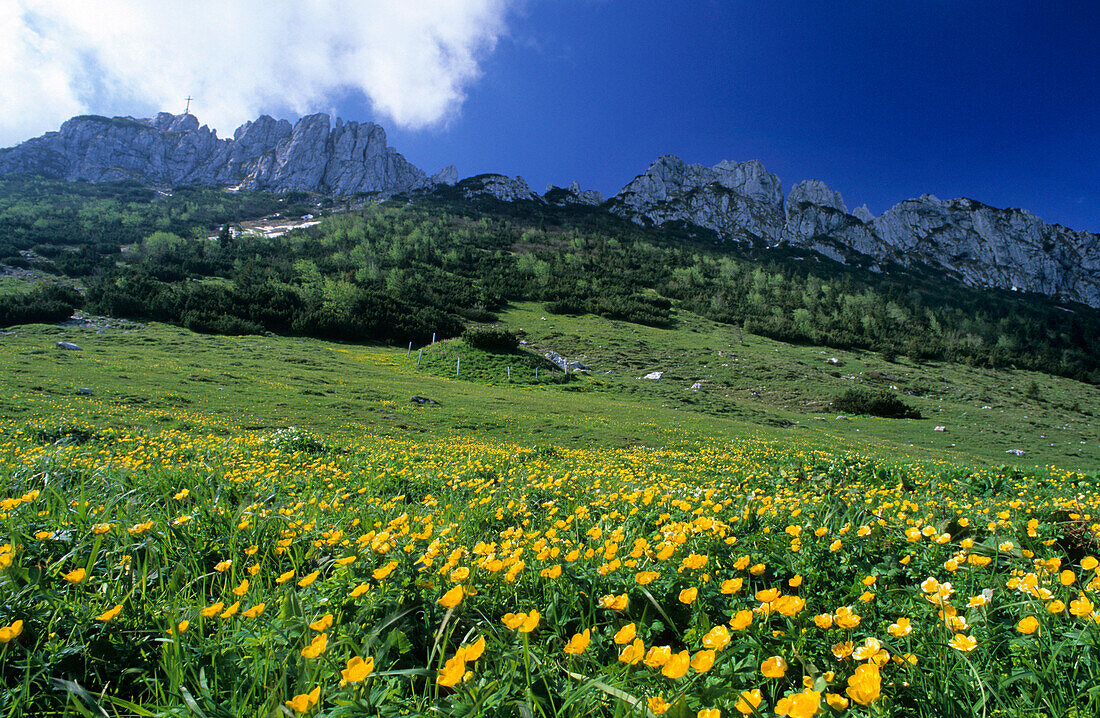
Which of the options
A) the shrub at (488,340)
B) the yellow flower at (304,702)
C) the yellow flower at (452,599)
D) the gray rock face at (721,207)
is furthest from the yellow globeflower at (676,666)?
the gray rock face at (721,207)

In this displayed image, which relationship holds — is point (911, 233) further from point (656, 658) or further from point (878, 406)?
point (656, 658)

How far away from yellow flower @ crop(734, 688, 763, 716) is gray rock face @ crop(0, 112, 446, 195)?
677ft

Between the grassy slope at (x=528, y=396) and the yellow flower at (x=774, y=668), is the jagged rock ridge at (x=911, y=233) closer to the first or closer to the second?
the grassy slope at (x=528, y=396)

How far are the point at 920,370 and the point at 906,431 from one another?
38.9 m

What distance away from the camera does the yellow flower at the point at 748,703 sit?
1442 mm

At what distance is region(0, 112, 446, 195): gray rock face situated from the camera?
174 metres

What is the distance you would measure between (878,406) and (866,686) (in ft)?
131

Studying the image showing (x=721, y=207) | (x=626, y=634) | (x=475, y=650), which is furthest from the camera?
(x=721, y=207)

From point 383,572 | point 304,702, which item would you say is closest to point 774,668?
point 304,702

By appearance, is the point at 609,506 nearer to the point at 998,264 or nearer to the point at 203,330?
the point at 203,330

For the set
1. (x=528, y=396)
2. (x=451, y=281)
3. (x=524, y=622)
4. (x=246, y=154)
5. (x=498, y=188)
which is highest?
(x=246, y=154)

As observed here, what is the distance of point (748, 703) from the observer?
1457 mm

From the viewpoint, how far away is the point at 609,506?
4.66 meters

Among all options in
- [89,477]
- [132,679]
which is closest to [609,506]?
[132,679]
